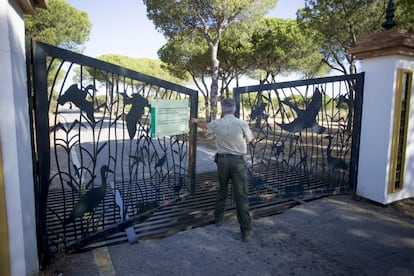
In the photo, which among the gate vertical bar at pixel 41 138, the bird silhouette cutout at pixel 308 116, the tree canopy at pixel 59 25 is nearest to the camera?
the gate vertical bar at pixel 41 138

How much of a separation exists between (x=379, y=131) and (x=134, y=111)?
3.79 metres

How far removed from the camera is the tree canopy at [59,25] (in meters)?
17.8

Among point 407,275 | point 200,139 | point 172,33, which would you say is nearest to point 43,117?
point 407,275

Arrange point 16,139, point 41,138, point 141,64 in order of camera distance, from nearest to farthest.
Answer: point 16,139 → point 41,138 → point 141,64

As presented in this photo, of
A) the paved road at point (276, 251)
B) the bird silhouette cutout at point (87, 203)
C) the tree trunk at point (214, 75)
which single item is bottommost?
the paved road at point (276, 251)

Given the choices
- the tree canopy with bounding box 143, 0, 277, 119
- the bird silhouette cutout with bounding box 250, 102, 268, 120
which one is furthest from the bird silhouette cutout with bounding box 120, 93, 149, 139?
the tree canopy with bounding box 143, 0, 277, 119

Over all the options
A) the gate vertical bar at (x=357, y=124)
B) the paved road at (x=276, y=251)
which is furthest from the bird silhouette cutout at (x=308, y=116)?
the paved road at (x=276, y=251)

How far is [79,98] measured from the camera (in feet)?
10.0

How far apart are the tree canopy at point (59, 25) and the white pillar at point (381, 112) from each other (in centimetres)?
1821

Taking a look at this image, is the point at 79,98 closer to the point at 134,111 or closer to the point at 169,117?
the point at 134,111

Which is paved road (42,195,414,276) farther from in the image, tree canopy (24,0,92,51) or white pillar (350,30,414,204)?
tree canopy (24,0,92,51)

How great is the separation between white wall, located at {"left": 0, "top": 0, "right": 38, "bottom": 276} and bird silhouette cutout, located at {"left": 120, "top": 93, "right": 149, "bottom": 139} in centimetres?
132

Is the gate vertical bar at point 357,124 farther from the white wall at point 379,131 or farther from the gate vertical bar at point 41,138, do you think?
the gate vertical bar at point 41,138

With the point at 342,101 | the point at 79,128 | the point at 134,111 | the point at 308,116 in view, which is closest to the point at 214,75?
the point at 308,116
